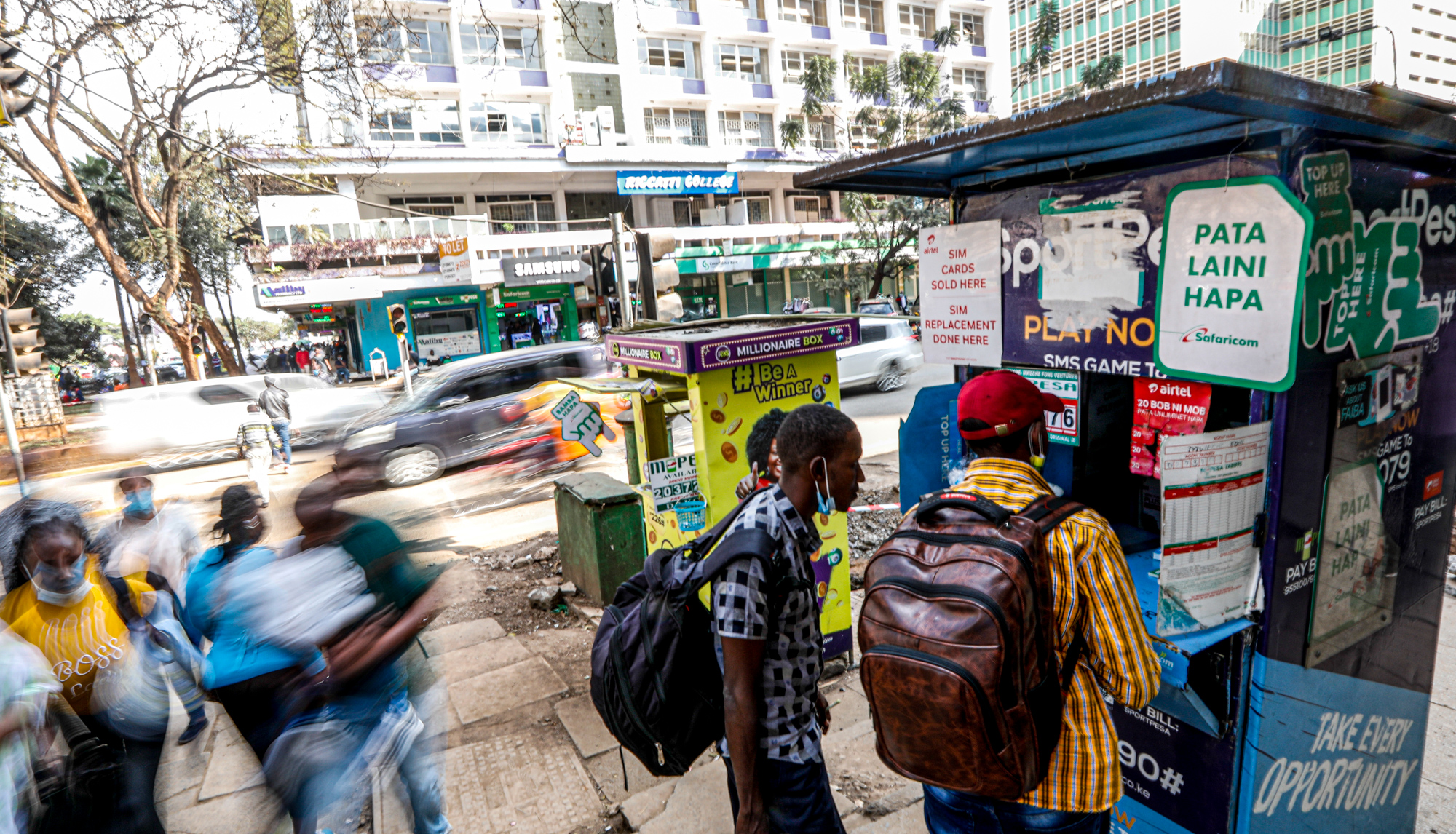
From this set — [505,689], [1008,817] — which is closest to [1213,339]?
[1008,817]

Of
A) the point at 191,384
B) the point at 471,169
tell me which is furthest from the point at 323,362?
the point at 191,384

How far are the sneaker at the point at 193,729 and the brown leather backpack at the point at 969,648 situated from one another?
384 cm

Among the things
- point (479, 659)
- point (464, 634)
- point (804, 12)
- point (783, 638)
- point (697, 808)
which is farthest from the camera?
point (804, 12)

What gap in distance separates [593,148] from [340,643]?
27.3 m

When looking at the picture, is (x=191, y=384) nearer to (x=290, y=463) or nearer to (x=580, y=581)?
(x=290, y=463)

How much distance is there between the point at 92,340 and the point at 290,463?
31993 millimetres

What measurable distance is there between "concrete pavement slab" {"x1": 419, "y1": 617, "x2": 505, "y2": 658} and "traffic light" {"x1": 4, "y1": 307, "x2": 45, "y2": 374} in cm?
560

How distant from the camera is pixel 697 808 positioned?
3.12 m

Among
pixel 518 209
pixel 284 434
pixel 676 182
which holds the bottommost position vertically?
pixel 284 434

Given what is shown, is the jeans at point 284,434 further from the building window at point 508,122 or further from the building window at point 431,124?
the building window at point 508,122

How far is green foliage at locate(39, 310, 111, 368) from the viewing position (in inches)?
1196

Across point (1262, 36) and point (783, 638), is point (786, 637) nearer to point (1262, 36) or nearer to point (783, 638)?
point (783, 638)

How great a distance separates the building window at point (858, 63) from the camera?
110 ft

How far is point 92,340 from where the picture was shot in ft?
114
